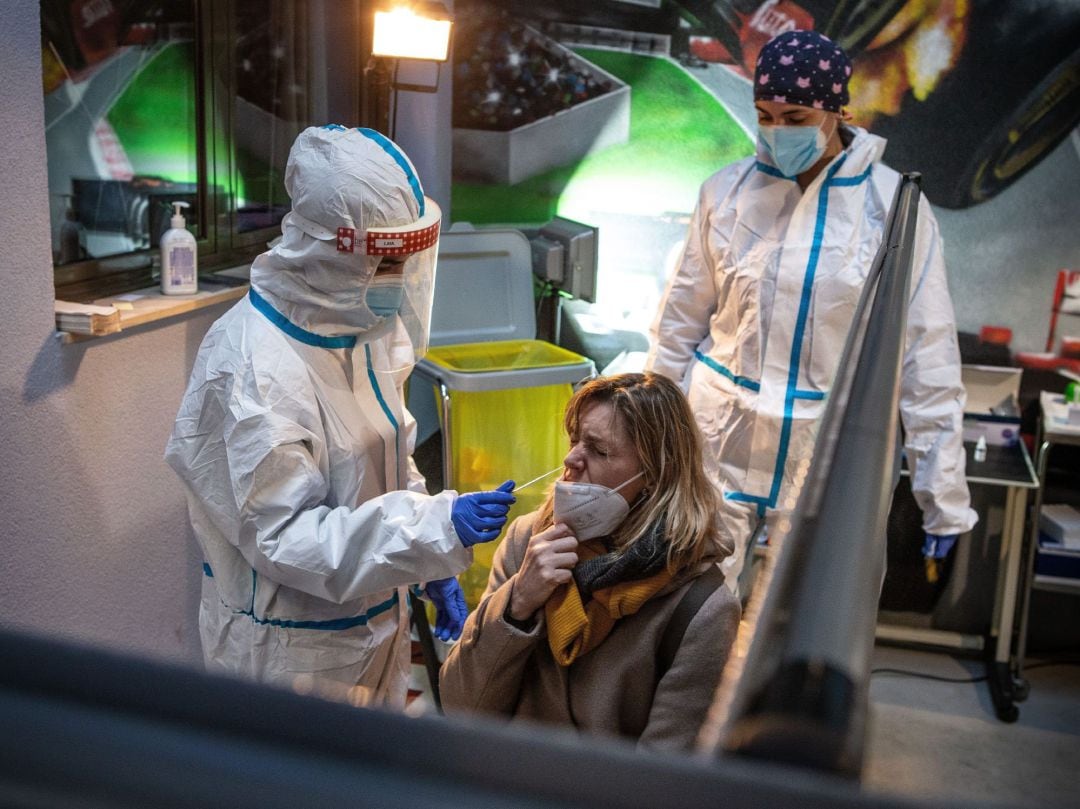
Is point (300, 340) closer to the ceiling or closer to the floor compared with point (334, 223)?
closer to the floor

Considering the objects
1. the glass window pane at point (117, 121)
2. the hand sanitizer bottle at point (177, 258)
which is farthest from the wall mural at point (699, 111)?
the hand sanitizer bottle at point (177, 258)

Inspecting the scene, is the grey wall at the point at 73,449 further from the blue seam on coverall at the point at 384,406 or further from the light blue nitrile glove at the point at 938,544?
the light blue nitrile glove at the point at 938,544

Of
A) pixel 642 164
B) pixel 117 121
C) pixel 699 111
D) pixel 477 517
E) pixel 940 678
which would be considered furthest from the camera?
pixel 642 164

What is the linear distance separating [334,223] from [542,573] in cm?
66

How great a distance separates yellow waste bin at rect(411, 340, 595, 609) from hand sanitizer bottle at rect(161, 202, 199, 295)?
0.86 meters

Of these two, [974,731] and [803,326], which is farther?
[974,731]

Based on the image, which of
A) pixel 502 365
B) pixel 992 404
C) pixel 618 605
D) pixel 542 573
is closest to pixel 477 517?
pixel 542 573

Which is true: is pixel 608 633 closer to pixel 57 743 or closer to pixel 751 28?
pixel 57 743

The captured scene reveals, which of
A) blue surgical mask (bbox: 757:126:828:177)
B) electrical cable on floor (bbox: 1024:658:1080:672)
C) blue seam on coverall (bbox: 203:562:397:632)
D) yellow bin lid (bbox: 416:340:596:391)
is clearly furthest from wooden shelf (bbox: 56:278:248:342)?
electrical cable on floor (bbox: 1024:658:1080:672)

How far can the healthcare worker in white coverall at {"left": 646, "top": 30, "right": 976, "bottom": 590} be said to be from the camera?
2.83m

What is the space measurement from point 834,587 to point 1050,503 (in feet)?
14.8

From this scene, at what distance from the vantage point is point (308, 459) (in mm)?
1885

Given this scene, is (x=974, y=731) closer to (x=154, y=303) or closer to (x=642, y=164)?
(x=642, y=164)

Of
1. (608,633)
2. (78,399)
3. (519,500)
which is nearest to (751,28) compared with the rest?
(519,500)
